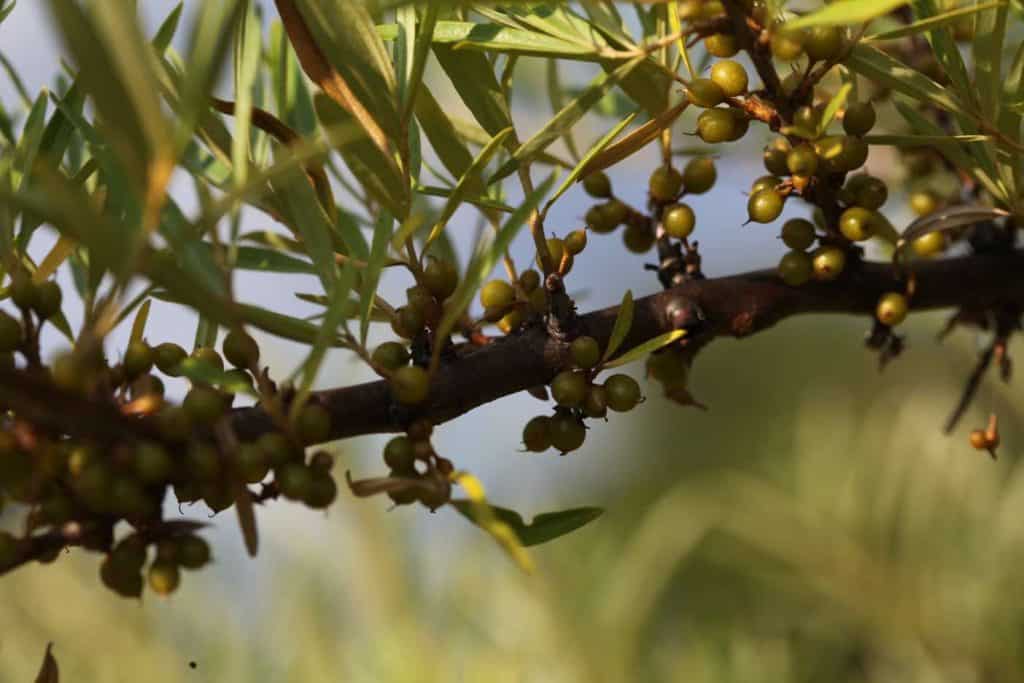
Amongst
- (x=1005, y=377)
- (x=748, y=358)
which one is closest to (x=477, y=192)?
(x=1005, y=377)

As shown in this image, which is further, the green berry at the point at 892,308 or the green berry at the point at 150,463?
the green berry at the point at 892,308

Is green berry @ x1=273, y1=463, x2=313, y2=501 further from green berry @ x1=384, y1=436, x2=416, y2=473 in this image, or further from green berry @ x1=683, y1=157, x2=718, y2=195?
green berry @ x1=683, y1=157, x2=718, y2=195

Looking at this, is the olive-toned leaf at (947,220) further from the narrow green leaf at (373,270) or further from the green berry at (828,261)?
the narrow green leaf at (373,270)

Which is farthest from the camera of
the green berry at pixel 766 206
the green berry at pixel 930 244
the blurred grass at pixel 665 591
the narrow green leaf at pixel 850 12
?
the blurred grass at pixel 665 591

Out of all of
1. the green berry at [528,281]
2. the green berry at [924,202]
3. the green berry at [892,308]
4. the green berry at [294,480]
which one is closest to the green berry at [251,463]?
the green berry at [294,480]

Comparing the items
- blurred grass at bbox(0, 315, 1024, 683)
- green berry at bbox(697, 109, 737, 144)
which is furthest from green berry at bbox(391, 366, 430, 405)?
blurred grass at bbox(0, 315, 1024, 683)

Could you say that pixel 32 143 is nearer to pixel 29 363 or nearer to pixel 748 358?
pixel 29 363

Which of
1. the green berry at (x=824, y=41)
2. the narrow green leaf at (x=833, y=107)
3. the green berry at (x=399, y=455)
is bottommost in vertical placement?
the green berry at (x=399, y=455)
